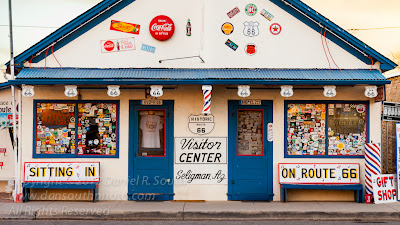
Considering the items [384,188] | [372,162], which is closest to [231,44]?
[372,162]

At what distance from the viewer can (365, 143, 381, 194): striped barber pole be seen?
9234 millimetres

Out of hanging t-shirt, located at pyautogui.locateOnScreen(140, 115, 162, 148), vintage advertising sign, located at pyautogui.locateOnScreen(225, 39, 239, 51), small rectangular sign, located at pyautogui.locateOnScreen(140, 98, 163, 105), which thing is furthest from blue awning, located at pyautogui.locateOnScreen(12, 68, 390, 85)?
hanging t-shirt, located at pyautogui.locateOnScreen(140, 115, 162, 148)

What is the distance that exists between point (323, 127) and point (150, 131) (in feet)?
15.1

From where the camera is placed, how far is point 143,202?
30.6ft

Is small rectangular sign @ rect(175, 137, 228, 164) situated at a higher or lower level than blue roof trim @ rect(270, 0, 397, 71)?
lower

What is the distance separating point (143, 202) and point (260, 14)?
18.9ft

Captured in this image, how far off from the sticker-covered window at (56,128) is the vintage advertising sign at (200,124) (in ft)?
10.2

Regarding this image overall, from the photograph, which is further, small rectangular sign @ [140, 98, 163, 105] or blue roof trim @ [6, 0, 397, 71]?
small rectangular sign @ [140, 98, 163, 105]

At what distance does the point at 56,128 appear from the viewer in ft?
31.4

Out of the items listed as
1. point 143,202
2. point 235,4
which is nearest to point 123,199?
point 143,202

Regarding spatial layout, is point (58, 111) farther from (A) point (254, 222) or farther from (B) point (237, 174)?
(A) point (254, 222)

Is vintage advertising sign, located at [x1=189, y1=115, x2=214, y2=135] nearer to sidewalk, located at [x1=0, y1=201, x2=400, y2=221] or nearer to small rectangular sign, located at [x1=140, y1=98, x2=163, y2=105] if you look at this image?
small rectangular sign, located at [x1=140, y1=98, x2=163, y2=105]

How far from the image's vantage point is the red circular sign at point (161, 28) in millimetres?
9367

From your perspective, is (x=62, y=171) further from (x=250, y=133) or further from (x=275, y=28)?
(x=275, y=28)
